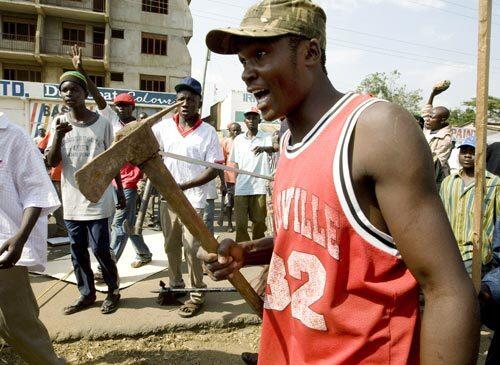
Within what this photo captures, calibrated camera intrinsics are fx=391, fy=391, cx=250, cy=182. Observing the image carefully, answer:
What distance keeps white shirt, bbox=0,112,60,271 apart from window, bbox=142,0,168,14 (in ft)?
102

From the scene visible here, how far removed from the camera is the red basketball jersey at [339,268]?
0.98 meters

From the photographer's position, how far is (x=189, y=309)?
150 inches

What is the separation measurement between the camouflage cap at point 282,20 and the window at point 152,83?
30.0 m

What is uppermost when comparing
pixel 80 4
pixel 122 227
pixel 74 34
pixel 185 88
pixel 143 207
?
pixel 80 4

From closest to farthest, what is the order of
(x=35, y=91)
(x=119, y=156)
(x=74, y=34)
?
(x=119, y=156) < (x=35, y=91) < (x=74, y=34)

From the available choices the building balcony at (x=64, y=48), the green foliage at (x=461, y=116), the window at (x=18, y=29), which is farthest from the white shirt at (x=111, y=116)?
the green foliage at (x=461, y=116)

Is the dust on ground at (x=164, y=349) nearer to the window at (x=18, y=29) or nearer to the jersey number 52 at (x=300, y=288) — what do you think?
the jersey number 52 at (x=300, y=288)

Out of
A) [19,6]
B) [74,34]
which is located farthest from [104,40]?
[19,6]

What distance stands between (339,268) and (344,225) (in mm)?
123

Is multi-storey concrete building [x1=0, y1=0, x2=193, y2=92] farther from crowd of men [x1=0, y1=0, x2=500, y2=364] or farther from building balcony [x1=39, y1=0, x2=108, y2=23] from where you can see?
crowd of men [x1=0, y1=0, x2=500, y2=364]

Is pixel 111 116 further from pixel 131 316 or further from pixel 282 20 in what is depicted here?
pixel 282 20

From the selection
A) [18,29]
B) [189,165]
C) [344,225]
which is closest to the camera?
[344,225]

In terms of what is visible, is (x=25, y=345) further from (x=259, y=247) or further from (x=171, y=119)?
(x=171, y=119)

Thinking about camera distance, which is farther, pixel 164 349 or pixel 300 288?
pixel 164 349
